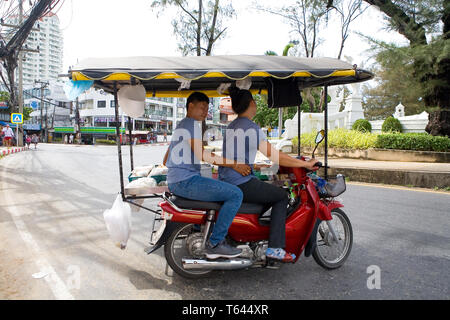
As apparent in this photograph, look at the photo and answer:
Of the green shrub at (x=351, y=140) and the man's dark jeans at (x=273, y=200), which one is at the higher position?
the green shrub at (x=351, y=140)

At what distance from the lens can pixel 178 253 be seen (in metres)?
3.30

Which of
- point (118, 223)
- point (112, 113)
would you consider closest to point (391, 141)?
point (118, 223)

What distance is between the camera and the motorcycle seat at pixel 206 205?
10.5 ft

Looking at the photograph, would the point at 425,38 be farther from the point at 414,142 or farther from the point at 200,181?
the point at 200,181

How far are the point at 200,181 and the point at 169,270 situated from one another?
3.40 feet

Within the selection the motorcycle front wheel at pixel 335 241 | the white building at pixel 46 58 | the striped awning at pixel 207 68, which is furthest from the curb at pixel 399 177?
the white building at pixel 46 58

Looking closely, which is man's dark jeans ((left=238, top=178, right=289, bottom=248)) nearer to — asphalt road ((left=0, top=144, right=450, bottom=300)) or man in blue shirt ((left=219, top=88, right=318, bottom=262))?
man in blue shirt ((left=219, top=88, right=318, bottom=262))

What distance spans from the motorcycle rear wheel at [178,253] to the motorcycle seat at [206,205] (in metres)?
0.21

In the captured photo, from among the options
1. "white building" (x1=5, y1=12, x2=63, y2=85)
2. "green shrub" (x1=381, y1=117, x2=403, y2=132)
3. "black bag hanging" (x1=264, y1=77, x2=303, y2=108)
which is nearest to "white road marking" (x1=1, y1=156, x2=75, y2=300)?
"black bag hanging" (x1=264, y1=77, x2=303, y2=108)

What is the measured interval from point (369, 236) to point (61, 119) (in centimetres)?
7236

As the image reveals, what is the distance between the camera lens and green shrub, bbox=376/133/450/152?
1159cm

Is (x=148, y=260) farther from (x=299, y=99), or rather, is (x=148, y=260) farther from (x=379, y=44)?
(x=379, y=44)

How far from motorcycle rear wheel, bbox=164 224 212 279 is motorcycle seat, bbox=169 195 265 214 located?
0.21 m

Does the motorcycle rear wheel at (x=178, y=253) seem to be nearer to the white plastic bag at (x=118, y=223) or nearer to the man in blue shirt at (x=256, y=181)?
the white plastic bag at (x=118, y=223)
